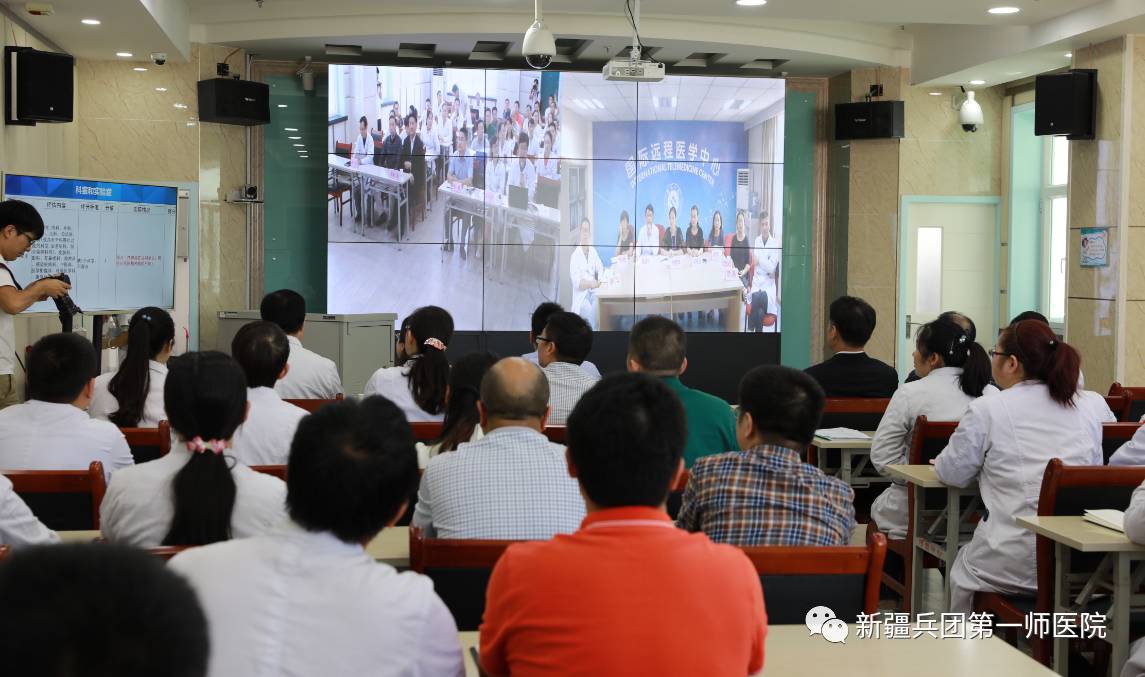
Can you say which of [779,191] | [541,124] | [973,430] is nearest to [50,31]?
[541,124]

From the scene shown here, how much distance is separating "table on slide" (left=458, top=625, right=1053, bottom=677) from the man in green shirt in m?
1.49

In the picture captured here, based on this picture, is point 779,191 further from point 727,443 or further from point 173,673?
point 173,673

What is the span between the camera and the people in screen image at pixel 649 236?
34.8ft

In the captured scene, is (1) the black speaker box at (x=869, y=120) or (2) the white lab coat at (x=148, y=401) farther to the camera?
(1) the black speaker box at (x=869, y=120)

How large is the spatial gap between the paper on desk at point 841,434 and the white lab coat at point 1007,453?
3.13 ft

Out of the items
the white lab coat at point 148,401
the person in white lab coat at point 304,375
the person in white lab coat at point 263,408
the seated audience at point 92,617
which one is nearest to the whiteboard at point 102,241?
the person in white lab coat at point 304,375

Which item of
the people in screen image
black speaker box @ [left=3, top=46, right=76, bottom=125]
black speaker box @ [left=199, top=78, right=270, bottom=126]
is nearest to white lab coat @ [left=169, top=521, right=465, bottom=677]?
black speaker box @ [left=3, top=46, right=76, bottom=125]

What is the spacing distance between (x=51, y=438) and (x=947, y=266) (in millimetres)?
9496

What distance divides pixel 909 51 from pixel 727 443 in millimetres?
7911

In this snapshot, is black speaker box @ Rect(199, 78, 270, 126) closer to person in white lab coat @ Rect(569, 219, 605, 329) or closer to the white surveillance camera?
person in white lab coat @ Rect(569, 219, 605, 329)

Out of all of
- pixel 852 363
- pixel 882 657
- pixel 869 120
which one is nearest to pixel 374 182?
pixel 869 120

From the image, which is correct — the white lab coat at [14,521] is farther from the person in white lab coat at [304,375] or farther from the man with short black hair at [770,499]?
the person in white lab coat at [304,375]

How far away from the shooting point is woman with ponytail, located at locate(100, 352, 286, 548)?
94.3 inches

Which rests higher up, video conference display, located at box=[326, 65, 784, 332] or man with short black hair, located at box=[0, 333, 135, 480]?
video conference display, located at box=[326, 65, 784, 332]
